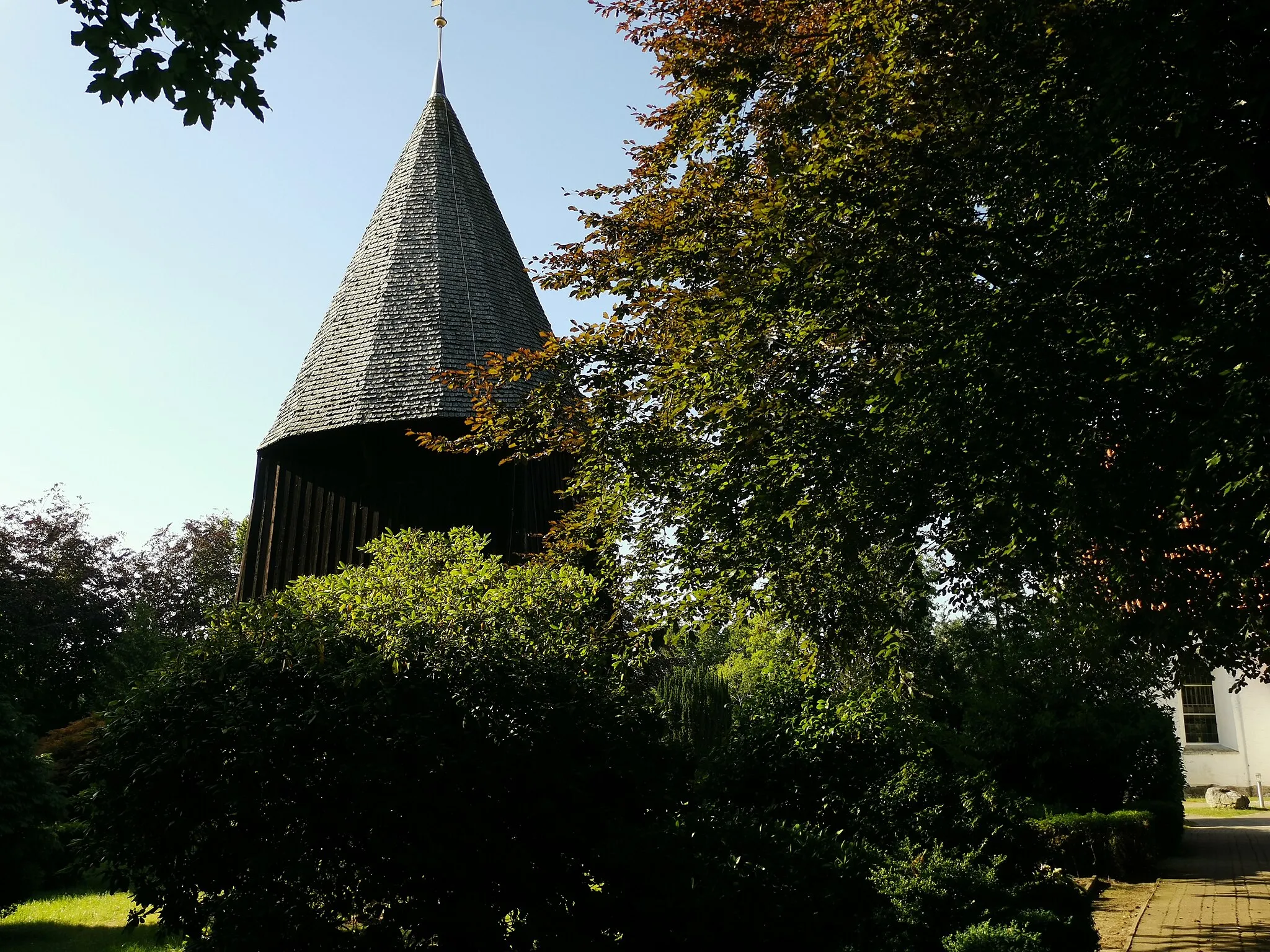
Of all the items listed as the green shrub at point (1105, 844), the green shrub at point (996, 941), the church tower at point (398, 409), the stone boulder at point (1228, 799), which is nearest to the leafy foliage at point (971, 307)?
the green shrub at point (996, 941)

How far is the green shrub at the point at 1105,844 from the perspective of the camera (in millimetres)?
12961

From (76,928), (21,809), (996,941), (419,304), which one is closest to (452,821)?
(996,941)

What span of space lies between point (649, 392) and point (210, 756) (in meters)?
4.56

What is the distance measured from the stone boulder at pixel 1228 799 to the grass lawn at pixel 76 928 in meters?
25.1

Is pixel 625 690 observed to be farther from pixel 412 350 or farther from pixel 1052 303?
pixel 412 350

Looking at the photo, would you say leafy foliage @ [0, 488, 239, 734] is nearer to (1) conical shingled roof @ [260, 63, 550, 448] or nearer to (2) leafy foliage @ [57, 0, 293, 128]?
(1) conical shingled roof @ [260, 63, 550, 448]

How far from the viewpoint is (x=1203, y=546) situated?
7.20 m

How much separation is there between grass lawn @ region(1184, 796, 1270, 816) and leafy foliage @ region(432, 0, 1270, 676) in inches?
744

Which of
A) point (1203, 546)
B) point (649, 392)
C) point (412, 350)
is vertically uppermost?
point (412, 350)

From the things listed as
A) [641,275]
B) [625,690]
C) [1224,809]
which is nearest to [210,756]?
[625,690]

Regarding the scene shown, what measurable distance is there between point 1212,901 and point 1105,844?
1.80 meters

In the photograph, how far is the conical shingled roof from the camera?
1788 cm

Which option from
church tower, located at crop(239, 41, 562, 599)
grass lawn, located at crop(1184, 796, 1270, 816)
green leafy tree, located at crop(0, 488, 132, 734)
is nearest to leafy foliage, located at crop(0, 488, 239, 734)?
green leafy tree, located at crop(0, 488, 132, 734)

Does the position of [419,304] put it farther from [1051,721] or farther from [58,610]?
[58,610]
